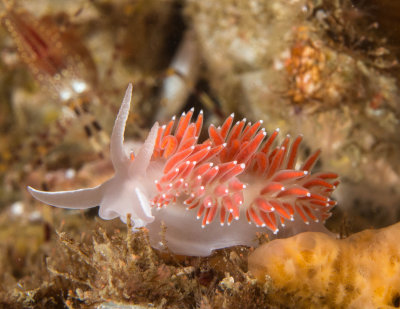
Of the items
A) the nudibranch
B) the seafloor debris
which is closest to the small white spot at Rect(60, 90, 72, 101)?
the nudibranch

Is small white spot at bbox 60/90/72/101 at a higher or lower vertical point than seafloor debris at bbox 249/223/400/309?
lower

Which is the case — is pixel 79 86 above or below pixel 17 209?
above

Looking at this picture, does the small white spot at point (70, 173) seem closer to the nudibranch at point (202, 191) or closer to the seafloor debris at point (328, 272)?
the nudibranch at point (202, 191)

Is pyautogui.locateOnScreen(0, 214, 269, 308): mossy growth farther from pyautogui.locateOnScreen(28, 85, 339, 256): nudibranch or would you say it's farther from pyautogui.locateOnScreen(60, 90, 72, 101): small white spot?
pyautogui.locateOnScreen(60, 90, 72, 101): small white spot

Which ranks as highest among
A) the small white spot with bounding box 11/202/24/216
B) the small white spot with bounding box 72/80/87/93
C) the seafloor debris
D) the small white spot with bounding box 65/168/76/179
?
the seafloor debris

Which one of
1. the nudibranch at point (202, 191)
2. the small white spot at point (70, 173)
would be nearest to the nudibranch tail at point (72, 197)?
the nudibranch at point (202, 191)

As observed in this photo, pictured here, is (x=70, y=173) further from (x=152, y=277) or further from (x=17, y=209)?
(x=152, y=277)

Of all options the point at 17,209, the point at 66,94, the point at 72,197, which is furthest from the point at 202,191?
the point at 17,209
